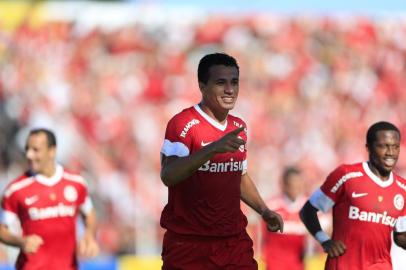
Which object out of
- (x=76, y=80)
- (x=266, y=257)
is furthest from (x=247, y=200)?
(x=76, y=80)

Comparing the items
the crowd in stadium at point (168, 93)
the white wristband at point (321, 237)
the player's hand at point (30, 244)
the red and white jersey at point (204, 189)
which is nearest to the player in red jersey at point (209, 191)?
the red and white jersey at point (204, 189)

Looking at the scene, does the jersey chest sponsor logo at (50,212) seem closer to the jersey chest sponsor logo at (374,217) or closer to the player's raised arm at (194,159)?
the jersey chest sponsor logo at (374,217)

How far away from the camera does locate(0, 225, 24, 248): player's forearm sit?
851 cm

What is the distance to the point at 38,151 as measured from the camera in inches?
359

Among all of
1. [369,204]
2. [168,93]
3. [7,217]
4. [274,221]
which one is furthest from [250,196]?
[168,93]

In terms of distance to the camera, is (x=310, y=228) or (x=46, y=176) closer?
(x=310, y=228)

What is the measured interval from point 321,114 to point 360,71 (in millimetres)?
2276

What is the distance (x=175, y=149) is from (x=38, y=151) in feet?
11.2

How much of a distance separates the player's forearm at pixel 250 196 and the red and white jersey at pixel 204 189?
42cm

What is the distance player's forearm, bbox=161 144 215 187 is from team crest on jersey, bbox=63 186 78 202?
3421 millimetres

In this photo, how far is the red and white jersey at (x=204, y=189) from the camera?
241 inches

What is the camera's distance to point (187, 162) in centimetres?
564

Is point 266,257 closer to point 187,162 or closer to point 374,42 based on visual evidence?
point 187,162

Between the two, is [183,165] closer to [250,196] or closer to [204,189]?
[204,189]
